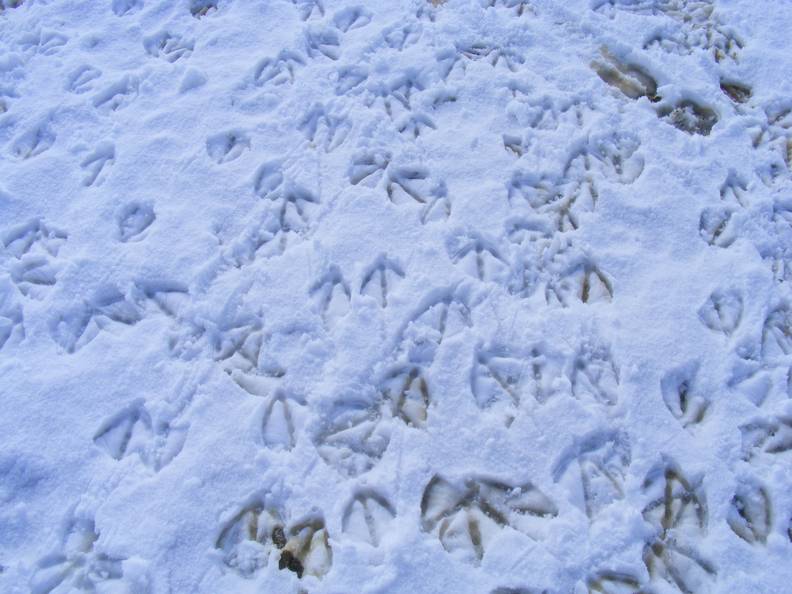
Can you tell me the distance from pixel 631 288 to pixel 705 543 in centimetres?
65

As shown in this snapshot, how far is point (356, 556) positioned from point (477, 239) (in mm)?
904

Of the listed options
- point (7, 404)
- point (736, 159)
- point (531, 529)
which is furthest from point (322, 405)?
point (736, 159)

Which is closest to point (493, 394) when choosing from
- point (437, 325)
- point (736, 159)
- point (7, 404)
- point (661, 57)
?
point (437, 325)

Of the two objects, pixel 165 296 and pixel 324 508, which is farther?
pixel 165 296

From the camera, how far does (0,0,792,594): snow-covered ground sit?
1575mm

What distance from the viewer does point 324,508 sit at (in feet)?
5.28

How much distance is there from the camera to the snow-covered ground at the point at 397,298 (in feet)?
5.17

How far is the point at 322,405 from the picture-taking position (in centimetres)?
173

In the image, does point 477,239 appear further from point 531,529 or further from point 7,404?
point 7,404

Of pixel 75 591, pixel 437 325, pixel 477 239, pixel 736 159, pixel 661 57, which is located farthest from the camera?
pixel 661 57

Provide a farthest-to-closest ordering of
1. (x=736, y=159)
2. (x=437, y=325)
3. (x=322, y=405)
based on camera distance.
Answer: (x=736, y=159) < (x=437, y=325) < (x=322, y=405)

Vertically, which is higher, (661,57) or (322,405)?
(661,57)

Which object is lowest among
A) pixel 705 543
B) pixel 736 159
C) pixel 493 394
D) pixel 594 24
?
pixel 705 543

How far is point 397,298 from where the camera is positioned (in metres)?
1.88
